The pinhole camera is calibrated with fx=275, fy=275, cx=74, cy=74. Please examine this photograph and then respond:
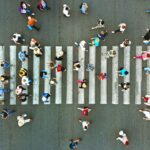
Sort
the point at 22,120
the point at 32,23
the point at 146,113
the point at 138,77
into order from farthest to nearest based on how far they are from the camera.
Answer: the point at 138,77 < the point at 146,113 < the point at 22,120 < the point at 32,23

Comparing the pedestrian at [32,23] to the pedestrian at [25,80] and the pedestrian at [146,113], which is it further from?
the pedestrian at [146,113]

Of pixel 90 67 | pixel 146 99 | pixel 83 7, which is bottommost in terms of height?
pixel 146 99

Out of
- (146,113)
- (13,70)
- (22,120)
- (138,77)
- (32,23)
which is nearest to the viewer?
(32,23)

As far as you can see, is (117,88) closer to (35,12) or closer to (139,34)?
(139,34)

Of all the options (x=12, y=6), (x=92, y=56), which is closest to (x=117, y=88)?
(x=92, y=56)

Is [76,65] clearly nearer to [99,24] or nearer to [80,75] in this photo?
[80,75]

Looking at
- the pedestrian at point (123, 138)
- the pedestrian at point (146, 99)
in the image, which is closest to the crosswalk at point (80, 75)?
the pedestrian at point (146, 99)

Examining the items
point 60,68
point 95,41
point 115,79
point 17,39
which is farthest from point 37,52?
point 115,79
